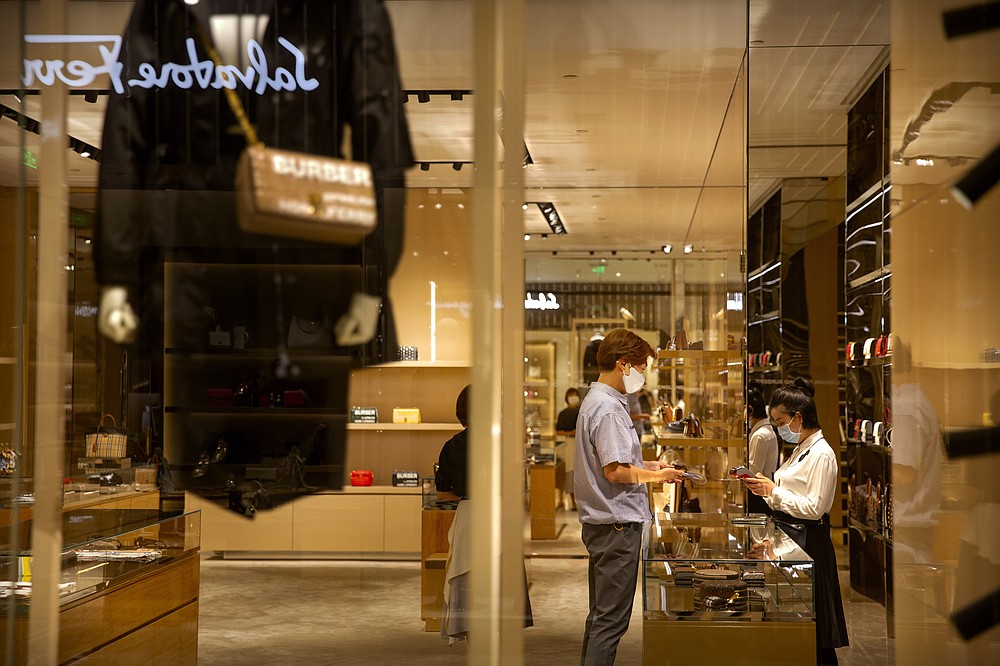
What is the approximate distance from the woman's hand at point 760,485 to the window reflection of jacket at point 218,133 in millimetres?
1608

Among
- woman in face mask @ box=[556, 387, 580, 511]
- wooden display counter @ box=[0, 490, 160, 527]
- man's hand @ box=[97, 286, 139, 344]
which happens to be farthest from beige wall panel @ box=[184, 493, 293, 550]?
woman in face mask @ box=[556, 387, 580, 511]

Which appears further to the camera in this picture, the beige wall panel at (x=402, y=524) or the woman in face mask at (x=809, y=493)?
the woman in face mask at (x=809, y=493)

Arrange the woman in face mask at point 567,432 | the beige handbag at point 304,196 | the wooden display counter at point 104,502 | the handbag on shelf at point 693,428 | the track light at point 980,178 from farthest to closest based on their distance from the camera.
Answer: the woman in face mask at point 567,432
the handbag on shelf at point 693,428
the wooden display counter at point 104,502
the beige handbag at point 304,196
the track light at point 980,178

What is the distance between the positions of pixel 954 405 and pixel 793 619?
956 millimetres

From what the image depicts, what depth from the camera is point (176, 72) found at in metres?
2.72

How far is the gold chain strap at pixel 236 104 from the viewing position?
2682mm

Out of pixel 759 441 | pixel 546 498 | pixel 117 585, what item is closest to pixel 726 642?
pixel 759 441

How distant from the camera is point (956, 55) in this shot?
204 centimetres

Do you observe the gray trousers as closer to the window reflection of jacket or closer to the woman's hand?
the woman's hand

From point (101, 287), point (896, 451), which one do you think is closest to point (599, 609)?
point (896, 451)

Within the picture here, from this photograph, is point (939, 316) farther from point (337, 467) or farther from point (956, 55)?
point (337, 467)

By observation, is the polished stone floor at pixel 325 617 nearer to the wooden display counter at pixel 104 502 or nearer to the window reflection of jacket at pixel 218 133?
the wooden display counter at pixel 104 502

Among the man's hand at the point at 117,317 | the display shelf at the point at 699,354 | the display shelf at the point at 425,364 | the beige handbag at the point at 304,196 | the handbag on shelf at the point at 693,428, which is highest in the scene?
the beige handbag at the point at 304,196

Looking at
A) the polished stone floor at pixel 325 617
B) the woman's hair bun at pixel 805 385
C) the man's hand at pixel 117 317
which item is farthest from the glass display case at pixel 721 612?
the man's hand at pixel 117 317
